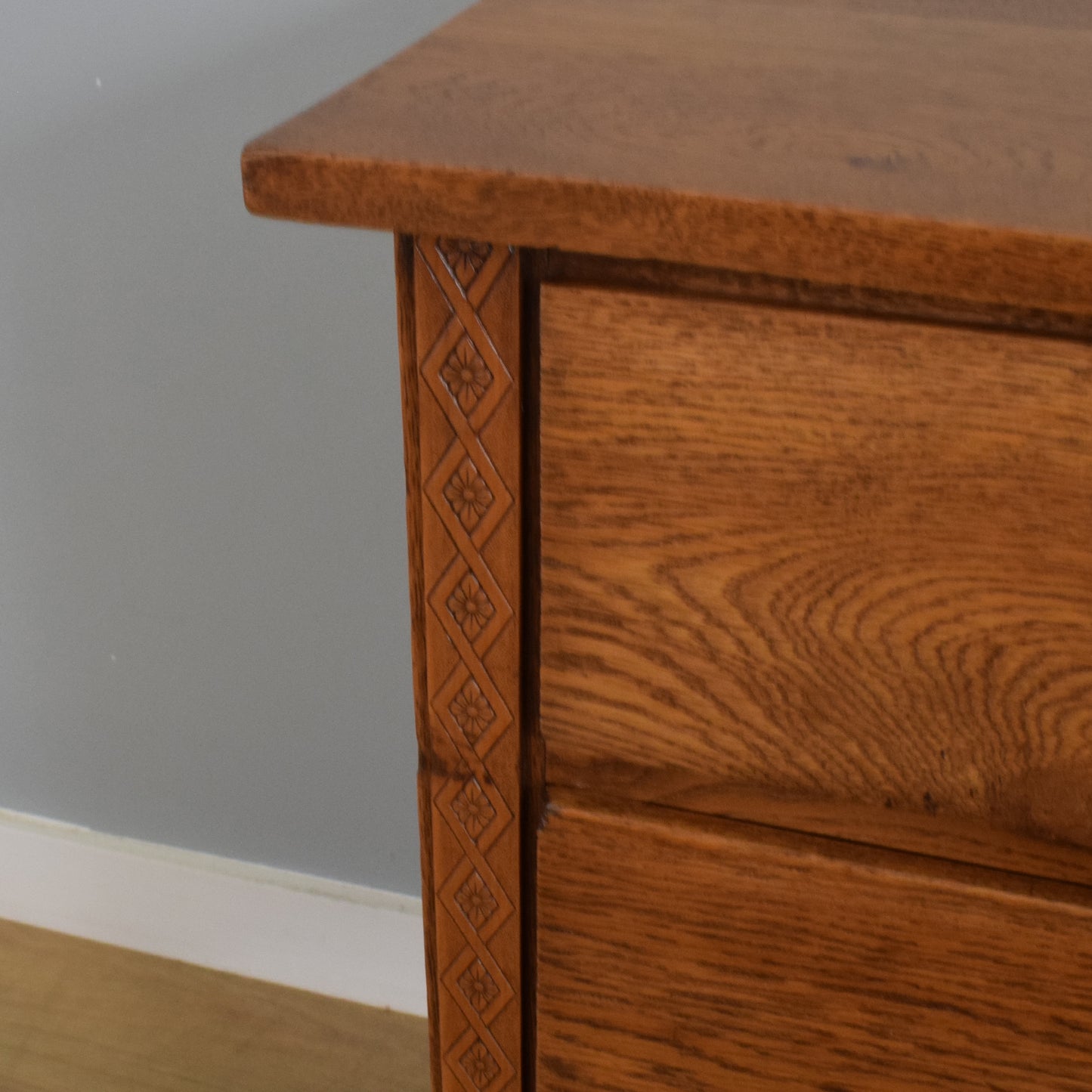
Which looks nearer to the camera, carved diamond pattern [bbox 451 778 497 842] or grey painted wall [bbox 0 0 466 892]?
carved diamond pattern [bbox 451 778 497 842]

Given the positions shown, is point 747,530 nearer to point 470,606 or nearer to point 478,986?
point 470,606

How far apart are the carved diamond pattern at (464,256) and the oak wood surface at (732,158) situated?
2 cm

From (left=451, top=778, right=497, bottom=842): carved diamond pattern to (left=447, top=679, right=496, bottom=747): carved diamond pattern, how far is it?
23 mm

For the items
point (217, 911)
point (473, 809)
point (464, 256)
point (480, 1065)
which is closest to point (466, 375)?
point (464, 256)

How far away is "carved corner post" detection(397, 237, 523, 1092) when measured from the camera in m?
0.41

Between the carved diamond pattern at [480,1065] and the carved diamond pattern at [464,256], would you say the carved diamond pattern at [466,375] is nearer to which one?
the carved diamond pattern at [464,256]

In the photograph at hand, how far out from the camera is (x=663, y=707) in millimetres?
448

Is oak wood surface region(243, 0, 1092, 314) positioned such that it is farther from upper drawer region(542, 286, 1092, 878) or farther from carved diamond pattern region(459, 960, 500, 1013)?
carved diamond pattern region(459, 960, 500, 1013)

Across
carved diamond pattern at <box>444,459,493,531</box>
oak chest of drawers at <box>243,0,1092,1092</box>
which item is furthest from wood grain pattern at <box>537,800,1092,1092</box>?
carved diamond pattern at <box>444,459,493,531</box>

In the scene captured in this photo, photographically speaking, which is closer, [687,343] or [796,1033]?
[687,343]

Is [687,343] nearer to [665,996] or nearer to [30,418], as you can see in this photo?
[665,996]

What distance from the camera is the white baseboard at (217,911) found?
118 cm

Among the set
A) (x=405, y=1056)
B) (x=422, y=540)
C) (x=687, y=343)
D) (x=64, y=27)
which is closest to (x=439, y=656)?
(x=422, y=540)

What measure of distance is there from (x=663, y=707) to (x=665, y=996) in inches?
5.4
